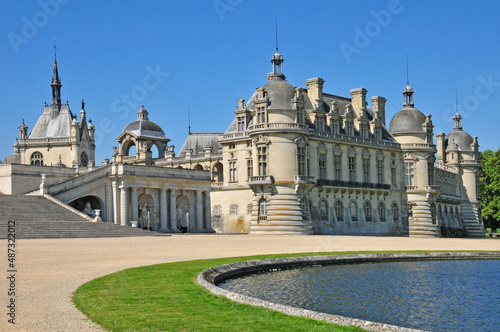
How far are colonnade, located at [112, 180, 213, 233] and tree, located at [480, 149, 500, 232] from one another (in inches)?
1896

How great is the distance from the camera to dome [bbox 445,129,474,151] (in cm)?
9107

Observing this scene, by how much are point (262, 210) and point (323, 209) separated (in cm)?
708

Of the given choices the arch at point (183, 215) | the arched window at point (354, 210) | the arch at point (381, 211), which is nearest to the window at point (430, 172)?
the arch at point (381, 211)

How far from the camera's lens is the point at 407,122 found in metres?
73.9

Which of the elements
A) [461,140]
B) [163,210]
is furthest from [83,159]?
[461,140]

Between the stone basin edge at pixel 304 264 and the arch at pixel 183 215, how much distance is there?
1219 inches

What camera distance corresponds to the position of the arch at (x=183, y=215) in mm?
58219

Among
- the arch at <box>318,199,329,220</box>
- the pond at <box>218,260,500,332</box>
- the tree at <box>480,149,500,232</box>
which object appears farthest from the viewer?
the tree at <box>480,149,500,232</box>

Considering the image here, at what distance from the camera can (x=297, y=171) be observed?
5788 cm

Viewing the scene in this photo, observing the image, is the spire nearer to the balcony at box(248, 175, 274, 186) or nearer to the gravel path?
the balcony at box(248, 175, 274, 186)

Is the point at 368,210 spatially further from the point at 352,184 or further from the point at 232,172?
the point at 232,172

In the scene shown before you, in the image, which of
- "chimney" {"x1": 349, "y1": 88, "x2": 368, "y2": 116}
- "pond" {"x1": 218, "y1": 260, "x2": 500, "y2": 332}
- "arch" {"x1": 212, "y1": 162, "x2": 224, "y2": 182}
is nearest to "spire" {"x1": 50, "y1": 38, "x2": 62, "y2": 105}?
"arch" {"x1": 212, "y1": 162, "x2": 224, "y2": 182}

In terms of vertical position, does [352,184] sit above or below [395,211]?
above

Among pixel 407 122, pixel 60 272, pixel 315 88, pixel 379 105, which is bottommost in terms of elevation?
pixel 60 272
